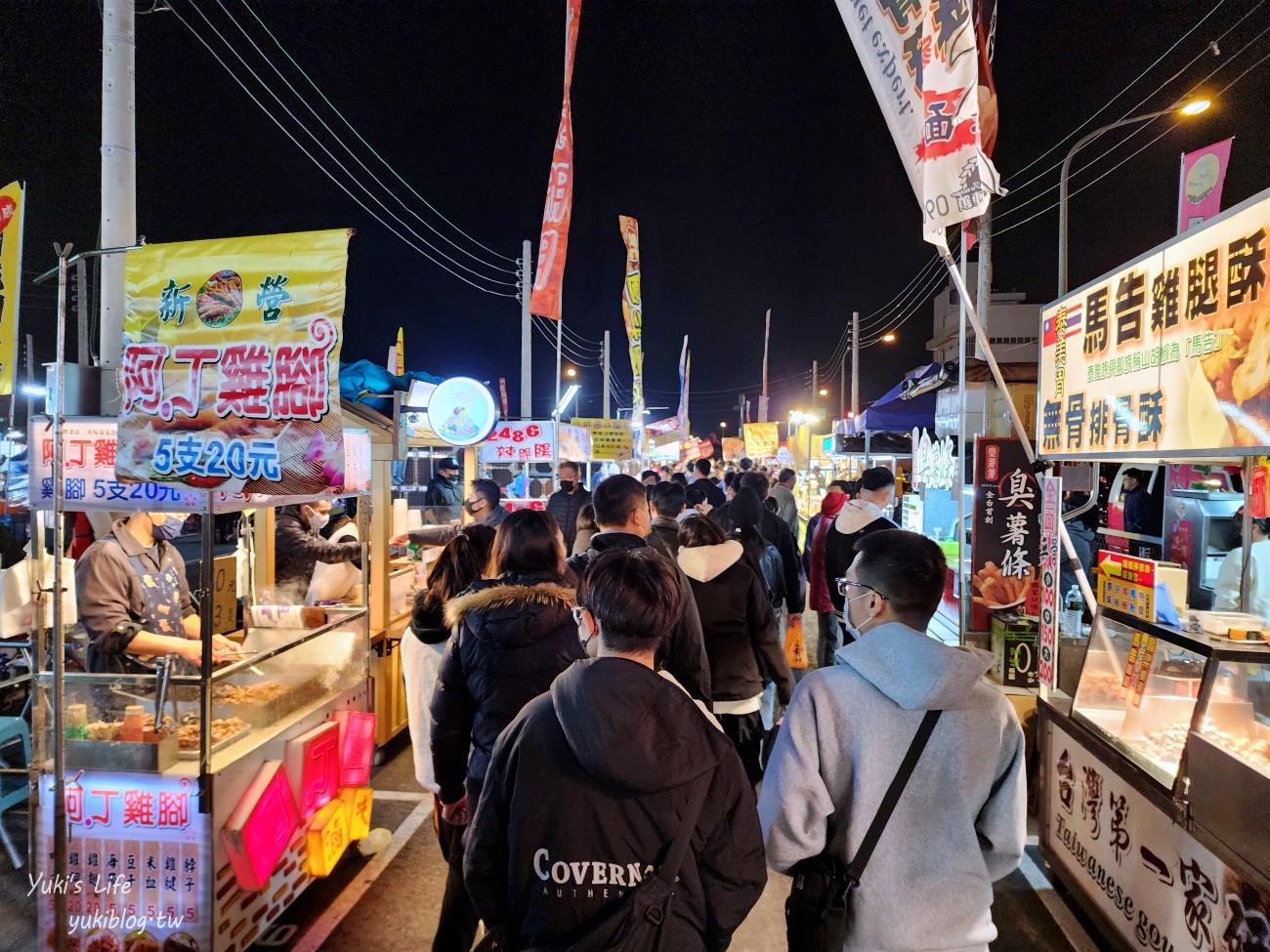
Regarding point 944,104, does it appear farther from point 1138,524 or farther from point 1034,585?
point 1138,524

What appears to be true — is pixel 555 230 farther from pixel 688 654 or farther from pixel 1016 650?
pixel 688 654

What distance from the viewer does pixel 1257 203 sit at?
289 centimetres

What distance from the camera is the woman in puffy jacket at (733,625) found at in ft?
14.1

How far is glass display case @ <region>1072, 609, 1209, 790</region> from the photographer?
3.44 metres

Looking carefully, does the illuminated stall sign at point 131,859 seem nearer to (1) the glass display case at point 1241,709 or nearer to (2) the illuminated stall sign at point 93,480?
(2) the illuminated stall sign at point 93,480

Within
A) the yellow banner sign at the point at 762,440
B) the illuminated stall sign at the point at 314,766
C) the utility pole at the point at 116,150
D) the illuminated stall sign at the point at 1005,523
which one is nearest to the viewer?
the illuminated stall sign at the point at 314,766

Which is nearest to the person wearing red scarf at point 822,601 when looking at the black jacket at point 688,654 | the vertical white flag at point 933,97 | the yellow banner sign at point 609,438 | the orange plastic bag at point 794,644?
the orange plastic bag at point 794,644

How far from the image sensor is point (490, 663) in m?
2.88

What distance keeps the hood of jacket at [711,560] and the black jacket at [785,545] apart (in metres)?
2.87

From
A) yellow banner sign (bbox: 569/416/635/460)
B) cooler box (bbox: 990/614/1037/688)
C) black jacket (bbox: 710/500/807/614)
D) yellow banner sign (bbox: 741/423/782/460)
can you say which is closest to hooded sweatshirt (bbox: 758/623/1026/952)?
cooler box (bbox: 990/614/1037/688)

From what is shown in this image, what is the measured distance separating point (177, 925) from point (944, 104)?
6091 mm

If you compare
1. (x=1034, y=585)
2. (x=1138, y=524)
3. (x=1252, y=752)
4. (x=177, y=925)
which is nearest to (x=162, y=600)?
(x=177, y=925)

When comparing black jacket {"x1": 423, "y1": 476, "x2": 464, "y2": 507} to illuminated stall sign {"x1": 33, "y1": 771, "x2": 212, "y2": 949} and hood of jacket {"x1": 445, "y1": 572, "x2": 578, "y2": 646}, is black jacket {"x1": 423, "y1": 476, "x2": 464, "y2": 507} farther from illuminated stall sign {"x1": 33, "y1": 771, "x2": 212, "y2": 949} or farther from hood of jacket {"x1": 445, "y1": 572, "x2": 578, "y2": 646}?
hood of jacket {"x1": 445, "y1": 572, "x2": 578, "y2": 646}

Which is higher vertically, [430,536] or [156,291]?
[156,291]
